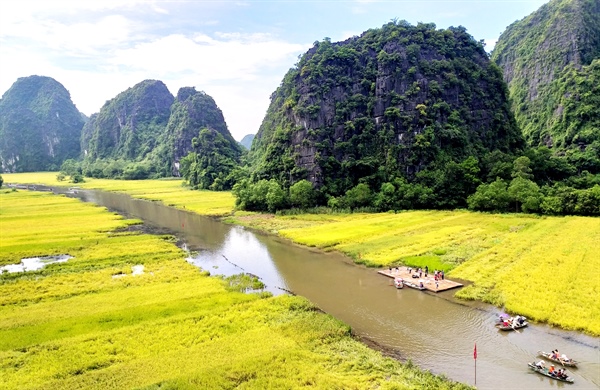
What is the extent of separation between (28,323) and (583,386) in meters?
29.8

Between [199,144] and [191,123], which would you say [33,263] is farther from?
[191,123]

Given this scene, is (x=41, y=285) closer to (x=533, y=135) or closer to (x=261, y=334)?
(x=261, y=334)

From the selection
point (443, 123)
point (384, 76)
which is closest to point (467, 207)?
point (443, 123)

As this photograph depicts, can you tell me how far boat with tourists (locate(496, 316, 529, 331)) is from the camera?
23.0 metres

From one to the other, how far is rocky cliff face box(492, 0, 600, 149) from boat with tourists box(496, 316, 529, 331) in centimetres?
7389

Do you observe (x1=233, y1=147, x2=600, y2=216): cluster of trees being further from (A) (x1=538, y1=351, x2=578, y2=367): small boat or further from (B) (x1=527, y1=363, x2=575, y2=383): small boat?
(B) (x1=527, y1=363, x2=575, y2=383): small boat

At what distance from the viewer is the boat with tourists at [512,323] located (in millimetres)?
23016

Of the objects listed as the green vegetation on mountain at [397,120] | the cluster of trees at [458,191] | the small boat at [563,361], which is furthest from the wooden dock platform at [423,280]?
the green vegetation on mountain at [397,120]

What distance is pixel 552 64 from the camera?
106m

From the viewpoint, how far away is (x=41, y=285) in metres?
32.4

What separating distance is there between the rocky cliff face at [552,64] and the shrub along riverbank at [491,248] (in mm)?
47236

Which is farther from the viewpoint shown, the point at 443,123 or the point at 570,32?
the point at 570,32

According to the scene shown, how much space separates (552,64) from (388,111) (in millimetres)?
57829

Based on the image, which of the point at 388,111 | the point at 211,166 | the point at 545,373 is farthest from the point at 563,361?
the point at 211,166
